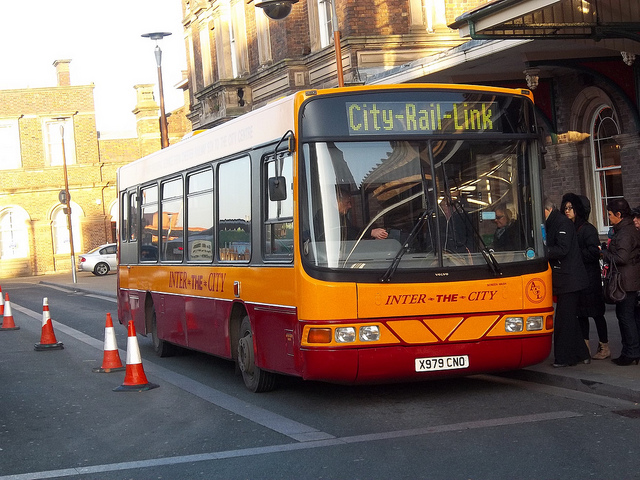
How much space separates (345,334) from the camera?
8.81 m

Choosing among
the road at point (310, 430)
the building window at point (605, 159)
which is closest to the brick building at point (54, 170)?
the building window at point (605, 159)

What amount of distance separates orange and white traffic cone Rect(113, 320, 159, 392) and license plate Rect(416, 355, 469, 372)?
337 cm

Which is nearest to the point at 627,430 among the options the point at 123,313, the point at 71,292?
the point at 123,313

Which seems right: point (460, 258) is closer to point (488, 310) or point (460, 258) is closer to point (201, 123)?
point (488, 310)

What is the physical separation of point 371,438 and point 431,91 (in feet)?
10.8

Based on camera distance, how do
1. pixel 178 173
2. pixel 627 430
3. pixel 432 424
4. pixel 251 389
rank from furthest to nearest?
pixel 178 173
pixel 251 389
pixel 432 424
pixel 627 430

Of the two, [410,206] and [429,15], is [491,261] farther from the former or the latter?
[429,15]

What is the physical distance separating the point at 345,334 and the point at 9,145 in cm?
5033

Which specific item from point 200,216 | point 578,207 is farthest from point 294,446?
point 200,216

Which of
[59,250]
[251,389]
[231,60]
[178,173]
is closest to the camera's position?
[251,389]

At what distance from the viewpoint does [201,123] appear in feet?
113

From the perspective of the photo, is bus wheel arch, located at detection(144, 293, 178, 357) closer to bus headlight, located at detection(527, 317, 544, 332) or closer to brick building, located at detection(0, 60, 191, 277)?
bus headlight, located at detection(527, 317, 544, 332)

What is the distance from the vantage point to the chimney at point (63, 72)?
59750 mm

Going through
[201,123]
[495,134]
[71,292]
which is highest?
[201,123]
